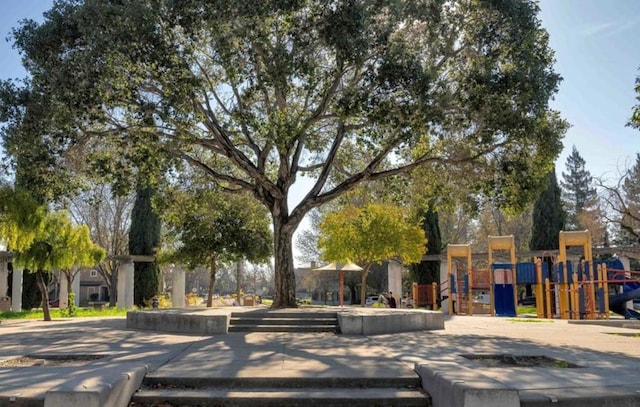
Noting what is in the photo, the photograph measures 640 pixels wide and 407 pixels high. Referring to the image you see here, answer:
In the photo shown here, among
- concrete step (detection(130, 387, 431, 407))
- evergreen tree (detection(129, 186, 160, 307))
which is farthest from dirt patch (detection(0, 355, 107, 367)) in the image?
evergreen tree (detection(129, 186, 160, 307))

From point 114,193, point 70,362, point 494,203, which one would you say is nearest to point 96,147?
point 114,193

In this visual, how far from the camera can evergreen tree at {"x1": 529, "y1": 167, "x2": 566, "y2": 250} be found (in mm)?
35344

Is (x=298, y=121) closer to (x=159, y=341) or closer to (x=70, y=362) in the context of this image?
(x=159, y=341)

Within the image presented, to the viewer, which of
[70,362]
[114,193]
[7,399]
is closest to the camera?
[7,399]

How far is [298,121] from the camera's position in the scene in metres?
14.6

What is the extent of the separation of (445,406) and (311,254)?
44.8 meters

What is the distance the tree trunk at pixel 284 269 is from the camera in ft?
53.4

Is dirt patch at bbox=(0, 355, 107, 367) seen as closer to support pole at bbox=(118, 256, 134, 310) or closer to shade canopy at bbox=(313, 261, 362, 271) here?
shade canopy at bbox=(313, 261, 362, 271)

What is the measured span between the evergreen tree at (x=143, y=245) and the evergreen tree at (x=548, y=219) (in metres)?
24.7

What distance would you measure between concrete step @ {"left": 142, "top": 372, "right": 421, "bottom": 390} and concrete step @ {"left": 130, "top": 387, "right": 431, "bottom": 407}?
0.33 metres

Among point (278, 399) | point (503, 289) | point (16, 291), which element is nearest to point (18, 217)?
point (16, 291)

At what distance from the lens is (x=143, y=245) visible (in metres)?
33.5

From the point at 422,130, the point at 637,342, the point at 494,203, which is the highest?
the point at 422,130

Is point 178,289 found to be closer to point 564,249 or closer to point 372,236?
point 372,236
